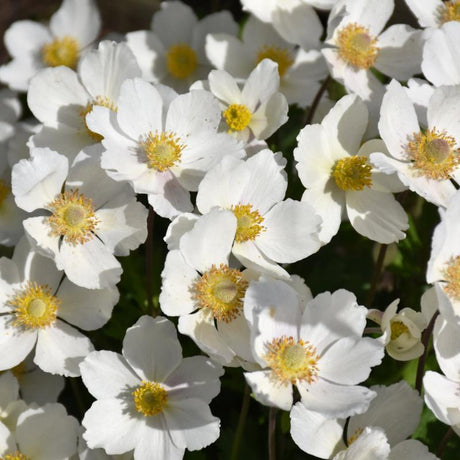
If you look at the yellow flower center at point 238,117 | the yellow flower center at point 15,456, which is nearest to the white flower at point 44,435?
the yellow flower center at point 15,456

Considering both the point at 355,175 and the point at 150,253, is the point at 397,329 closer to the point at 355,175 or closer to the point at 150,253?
the point at 355,175

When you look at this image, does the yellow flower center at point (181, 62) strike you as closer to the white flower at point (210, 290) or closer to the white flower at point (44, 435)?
the white flower at point (210, 290)

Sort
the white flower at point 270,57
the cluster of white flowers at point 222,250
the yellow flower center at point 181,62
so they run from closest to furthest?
the cluster of white flowers at point 222,250 → the white flower at point 270,57 → the yellow flower center at point 181,62

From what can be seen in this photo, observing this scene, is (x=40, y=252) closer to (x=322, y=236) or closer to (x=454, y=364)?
(x=322, y=236)

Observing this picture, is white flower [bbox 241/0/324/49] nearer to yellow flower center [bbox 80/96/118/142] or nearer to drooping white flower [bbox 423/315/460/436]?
yellow flower center [bbox 80/96/118/142]

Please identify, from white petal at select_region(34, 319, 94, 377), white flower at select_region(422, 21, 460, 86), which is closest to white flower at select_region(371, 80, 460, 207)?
white flower at select_region(422, 21, 460, 86)

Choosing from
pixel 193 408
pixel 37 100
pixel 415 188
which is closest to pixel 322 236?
pixel 415 188
